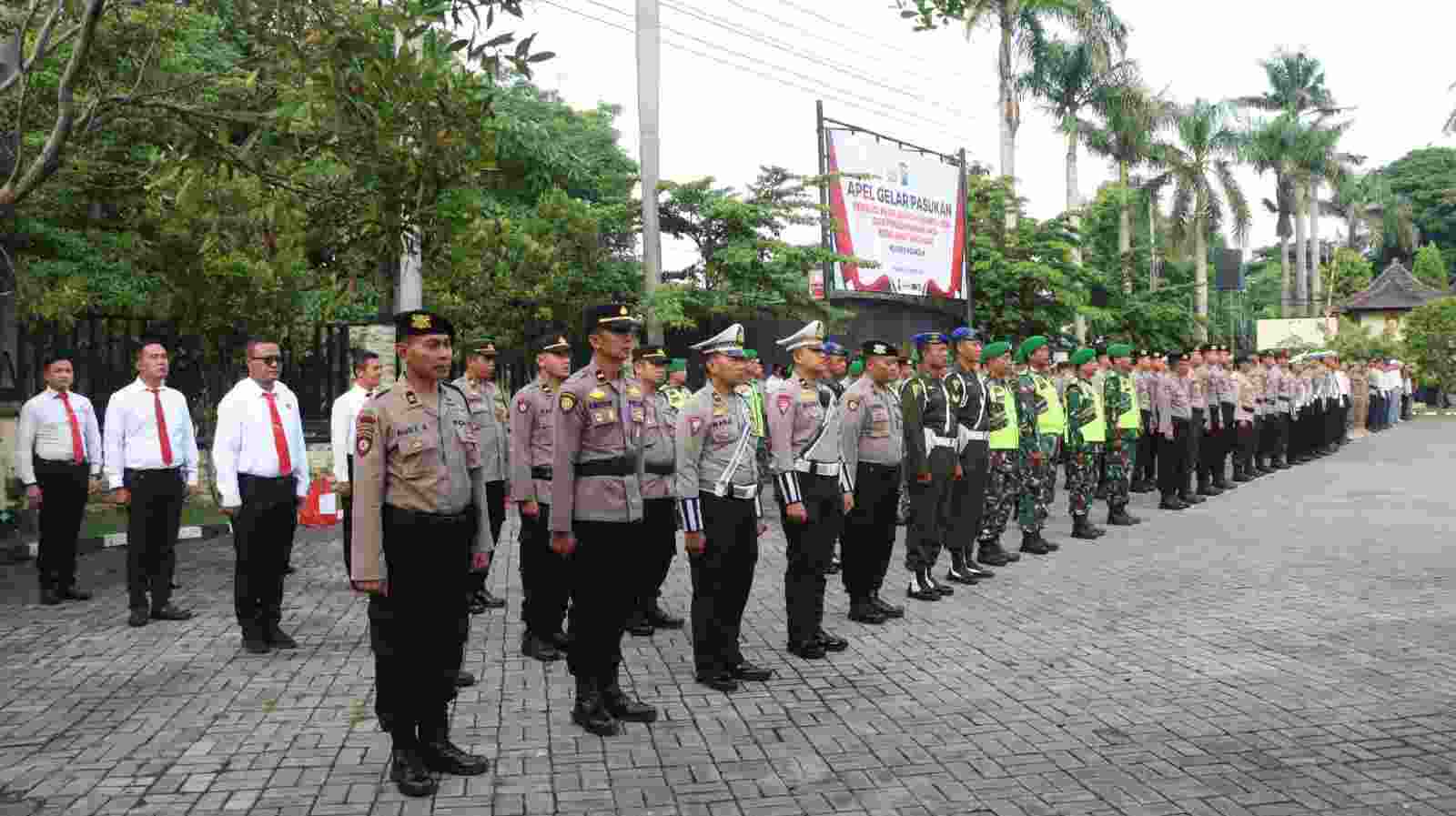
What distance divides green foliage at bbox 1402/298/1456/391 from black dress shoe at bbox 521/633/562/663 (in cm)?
4446

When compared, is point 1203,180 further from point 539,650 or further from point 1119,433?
point 539,650

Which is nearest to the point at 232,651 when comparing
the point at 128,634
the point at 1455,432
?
the point at 128,634

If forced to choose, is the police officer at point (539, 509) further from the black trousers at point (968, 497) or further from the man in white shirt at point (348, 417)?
the black trousers at point (968, 497)

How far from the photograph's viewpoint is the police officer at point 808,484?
7.05 meters

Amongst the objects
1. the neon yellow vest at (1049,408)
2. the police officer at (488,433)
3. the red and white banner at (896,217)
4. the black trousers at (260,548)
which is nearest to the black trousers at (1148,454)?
the neon yellow vest at (1049,408)

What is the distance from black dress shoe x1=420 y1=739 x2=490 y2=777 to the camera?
16.0 ft

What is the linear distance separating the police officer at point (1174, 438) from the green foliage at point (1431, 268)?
6249cm

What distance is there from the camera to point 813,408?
23.9 ft

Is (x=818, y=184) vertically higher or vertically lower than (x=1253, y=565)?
higher

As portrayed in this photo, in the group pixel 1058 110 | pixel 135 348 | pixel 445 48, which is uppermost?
pixel 1058 110

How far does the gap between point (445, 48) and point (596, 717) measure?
3.16 metres

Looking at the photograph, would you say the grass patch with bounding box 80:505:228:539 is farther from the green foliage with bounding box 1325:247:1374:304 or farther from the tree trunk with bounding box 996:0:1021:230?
the green foliage with bounding box 1325:247:1374:304

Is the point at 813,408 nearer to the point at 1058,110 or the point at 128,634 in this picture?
the point at 128,634

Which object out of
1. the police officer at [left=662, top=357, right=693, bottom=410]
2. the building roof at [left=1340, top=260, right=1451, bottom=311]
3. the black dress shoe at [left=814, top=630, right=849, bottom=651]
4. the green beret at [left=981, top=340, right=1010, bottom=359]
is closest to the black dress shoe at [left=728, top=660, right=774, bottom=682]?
the black dress shoe at [left=814, top=630, right=849, bottom=651]
